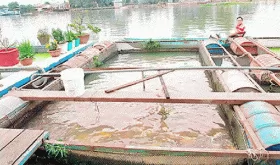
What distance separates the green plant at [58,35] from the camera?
28.9ft

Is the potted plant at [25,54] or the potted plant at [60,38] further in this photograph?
the potted plant at [60,38]

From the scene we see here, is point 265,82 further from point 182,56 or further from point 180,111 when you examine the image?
point 182,56

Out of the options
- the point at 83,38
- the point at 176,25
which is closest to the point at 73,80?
the point at 83,38

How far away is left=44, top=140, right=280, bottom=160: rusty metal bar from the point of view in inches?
114

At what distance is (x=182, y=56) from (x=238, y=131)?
6.93m

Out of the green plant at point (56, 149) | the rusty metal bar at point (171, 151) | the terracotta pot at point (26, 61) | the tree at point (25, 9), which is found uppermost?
the tree at point (25, 9)

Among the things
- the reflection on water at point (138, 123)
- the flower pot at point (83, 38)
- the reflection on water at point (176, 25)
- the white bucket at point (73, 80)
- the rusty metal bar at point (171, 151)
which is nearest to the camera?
the rusty metal bar at point (171, 151)

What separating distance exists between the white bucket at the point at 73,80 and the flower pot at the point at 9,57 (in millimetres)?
3942

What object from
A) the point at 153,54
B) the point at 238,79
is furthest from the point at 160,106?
the point at 153,54

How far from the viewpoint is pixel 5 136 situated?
3533 millimetres

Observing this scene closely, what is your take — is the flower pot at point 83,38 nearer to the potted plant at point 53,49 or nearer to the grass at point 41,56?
the grass at point 41,56

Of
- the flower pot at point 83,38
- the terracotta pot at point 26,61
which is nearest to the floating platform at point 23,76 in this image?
the terracotta pot at point 26,61

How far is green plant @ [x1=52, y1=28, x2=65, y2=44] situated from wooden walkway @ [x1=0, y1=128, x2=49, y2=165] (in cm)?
585

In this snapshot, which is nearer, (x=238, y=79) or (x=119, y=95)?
(x=119, y=95)
